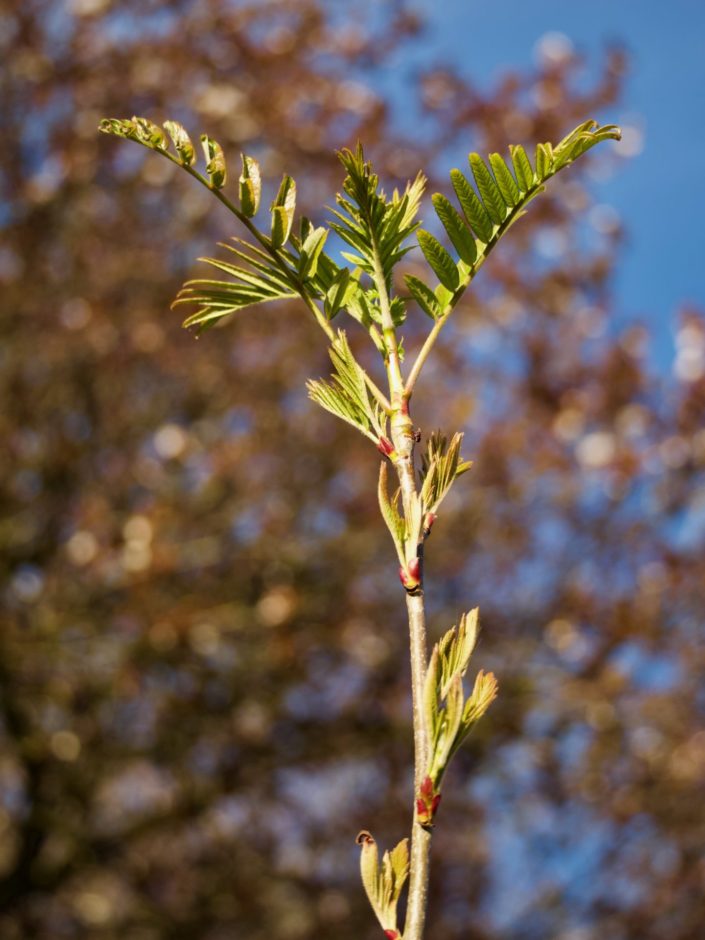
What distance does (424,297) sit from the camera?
806mm

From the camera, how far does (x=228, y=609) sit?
671 centimetres

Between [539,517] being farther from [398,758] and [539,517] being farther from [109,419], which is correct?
[109,419]

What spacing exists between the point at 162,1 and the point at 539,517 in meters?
5.51

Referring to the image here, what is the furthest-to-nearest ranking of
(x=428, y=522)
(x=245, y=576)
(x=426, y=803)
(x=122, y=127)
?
(x=245, y=576) → (x=122, y=127) → (x=428, y=522) → (x=426, y=803)

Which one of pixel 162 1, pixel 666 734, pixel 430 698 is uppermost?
pixel 162 1

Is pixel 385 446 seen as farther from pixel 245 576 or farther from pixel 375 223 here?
pixel 245 576

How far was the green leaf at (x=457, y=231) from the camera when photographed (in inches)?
30.8

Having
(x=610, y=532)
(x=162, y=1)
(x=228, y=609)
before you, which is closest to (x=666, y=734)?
(x=610, y=532)

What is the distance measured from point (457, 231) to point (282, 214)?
15 centimetres

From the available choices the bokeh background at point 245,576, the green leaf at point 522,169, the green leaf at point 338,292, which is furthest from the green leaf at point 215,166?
the bokeh background at point 245,576

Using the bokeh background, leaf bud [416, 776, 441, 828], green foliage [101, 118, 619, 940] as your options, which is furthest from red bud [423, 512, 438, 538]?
the bokeh background

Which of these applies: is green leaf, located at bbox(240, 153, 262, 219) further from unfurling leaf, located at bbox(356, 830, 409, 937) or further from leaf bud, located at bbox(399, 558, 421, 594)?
unfurling leaf, located at bbox(356, 830, 409, 937)

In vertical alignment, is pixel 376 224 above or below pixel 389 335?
above

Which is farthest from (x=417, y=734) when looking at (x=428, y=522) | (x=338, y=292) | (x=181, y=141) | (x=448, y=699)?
(x=181, y=141)
